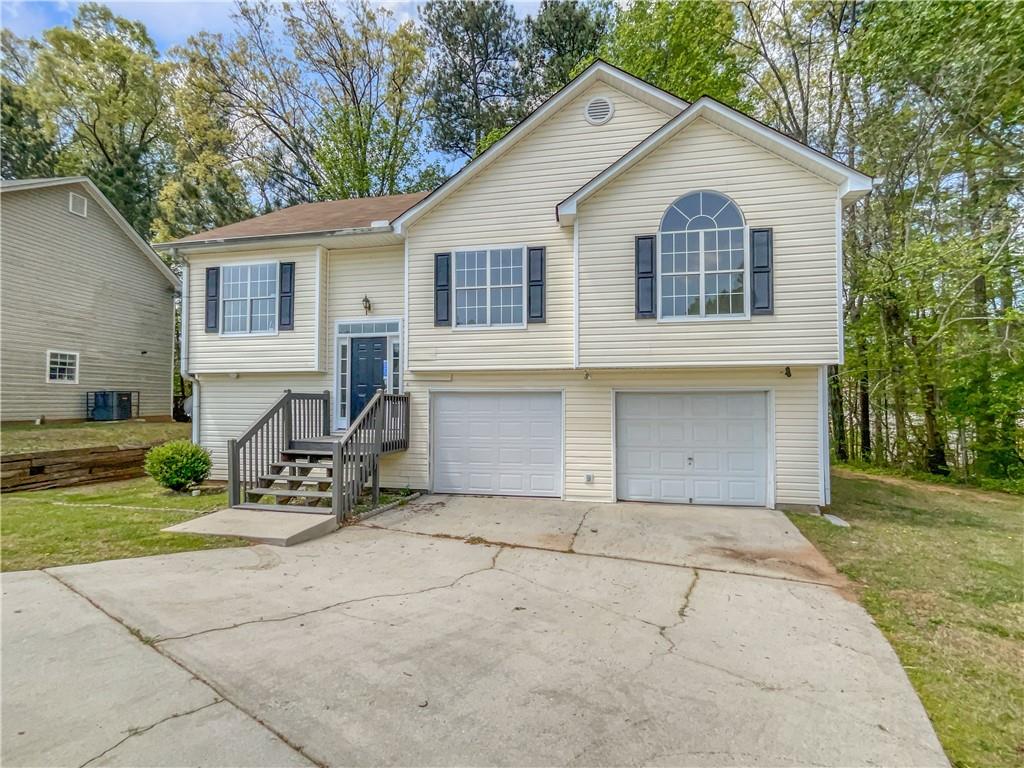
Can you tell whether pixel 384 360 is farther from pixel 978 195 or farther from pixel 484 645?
pixel 978 195

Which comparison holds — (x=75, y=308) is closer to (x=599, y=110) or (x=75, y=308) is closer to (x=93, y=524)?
(x=93, y=524)

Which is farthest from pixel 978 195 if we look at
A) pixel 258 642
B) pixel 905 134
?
pixel 258 642

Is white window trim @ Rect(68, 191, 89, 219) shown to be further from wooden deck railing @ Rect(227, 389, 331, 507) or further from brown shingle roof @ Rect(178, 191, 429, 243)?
wooden deck railing @ Rect(227, 389, 331, 507)

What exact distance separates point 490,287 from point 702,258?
3.81 meters

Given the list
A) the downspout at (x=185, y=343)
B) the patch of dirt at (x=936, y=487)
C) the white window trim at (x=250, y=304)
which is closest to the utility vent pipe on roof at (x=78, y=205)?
the downspout at (x=185, y=343)

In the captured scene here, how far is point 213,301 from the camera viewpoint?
33.7 ft

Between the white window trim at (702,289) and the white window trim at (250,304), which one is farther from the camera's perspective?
Result: the white window trim at (250,304)

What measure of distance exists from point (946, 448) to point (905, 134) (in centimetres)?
822

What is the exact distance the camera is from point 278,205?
2266cm

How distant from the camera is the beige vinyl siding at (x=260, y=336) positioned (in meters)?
9.80

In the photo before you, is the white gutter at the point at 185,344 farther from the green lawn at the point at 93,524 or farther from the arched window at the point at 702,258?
the arched window at the point at 702,258

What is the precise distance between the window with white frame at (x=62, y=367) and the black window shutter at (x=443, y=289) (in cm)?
1372

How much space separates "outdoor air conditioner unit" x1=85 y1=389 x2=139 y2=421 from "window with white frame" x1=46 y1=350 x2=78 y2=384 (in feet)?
2.47

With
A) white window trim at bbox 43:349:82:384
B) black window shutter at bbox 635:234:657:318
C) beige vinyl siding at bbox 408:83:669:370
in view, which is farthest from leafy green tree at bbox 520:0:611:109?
white window trim at bbox 43:349:82:384
